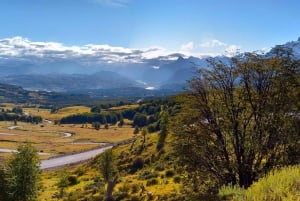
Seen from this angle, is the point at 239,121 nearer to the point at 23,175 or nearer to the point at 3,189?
the point at 23,175

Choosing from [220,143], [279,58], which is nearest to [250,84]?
[279,58]

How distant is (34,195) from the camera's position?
49.3 m

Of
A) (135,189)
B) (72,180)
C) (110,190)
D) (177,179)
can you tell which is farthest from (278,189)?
(72,180)

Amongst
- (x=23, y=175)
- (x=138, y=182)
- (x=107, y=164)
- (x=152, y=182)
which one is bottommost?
(x=138, y=182)

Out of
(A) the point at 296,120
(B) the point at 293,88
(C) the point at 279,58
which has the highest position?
(C) the point at 279,58

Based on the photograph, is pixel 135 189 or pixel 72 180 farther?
pixel 72 180

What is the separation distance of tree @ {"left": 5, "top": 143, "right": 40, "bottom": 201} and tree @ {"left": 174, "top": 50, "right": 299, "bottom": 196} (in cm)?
2527

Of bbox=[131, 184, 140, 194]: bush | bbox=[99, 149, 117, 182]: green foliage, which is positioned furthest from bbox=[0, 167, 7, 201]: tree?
bbox=[99, 149, 117, 182]: green foliage

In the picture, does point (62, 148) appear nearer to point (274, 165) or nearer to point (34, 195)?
point (34, 195)

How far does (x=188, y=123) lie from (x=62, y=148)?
16553 cm

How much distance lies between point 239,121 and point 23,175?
101 feet

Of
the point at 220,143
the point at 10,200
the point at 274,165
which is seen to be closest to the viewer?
the point at 274,165

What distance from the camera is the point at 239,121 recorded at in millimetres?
30734

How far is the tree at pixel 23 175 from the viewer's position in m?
47.9
